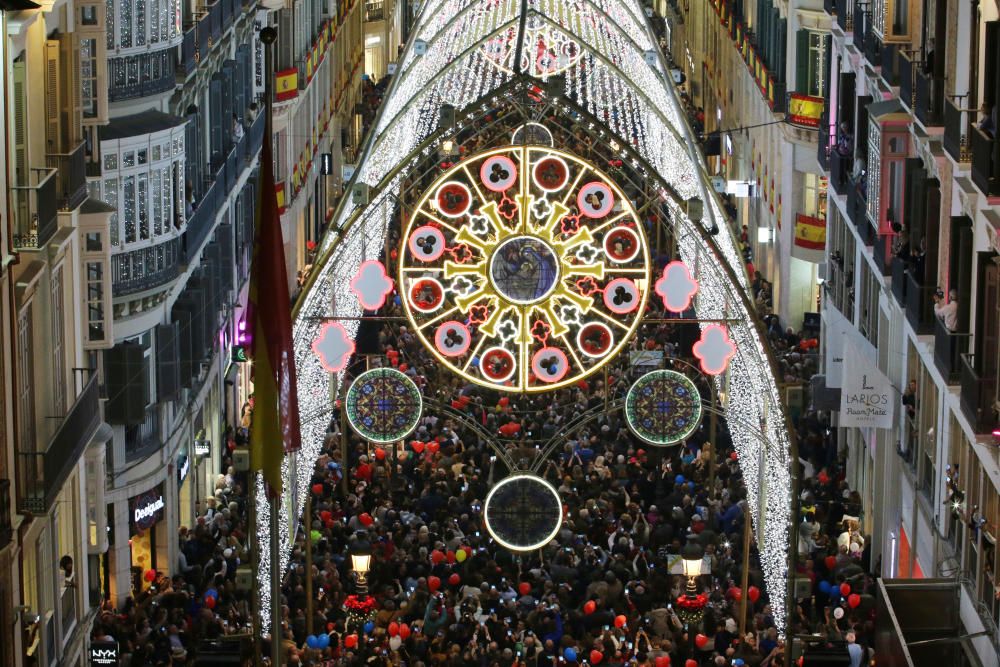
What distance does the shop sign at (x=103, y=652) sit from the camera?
38906 millimetres

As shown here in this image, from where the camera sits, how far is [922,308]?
43344 millimetres

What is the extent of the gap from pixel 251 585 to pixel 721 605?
11.0m

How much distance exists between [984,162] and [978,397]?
3456mm

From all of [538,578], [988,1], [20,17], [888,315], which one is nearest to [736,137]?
[888,315]

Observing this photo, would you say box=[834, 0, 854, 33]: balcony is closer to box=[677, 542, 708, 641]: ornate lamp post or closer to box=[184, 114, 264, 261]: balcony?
box=[184, 114, 264, 261]: balcony

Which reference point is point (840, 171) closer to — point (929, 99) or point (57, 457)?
point (929, 99)

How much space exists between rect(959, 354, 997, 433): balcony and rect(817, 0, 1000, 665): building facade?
3cm

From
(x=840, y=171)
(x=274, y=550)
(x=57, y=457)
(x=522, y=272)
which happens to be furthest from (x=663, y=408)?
(x=840, y=171)

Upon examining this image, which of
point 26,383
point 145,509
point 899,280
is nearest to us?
point 26,383

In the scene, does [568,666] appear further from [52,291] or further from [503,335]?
[52,291]

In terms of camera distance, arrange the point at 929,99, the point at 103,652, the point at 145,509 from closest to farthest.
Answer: the point at 103,652
the point at 929,99
the point at 145,509

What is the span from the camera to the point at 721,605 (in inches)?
1719

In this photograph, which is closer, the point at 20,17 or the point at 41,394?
the point at 20,17

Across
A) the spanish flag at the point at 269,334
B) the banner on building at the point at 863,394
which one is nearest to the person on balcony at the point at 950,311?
the banner on building at the point at 863,394
